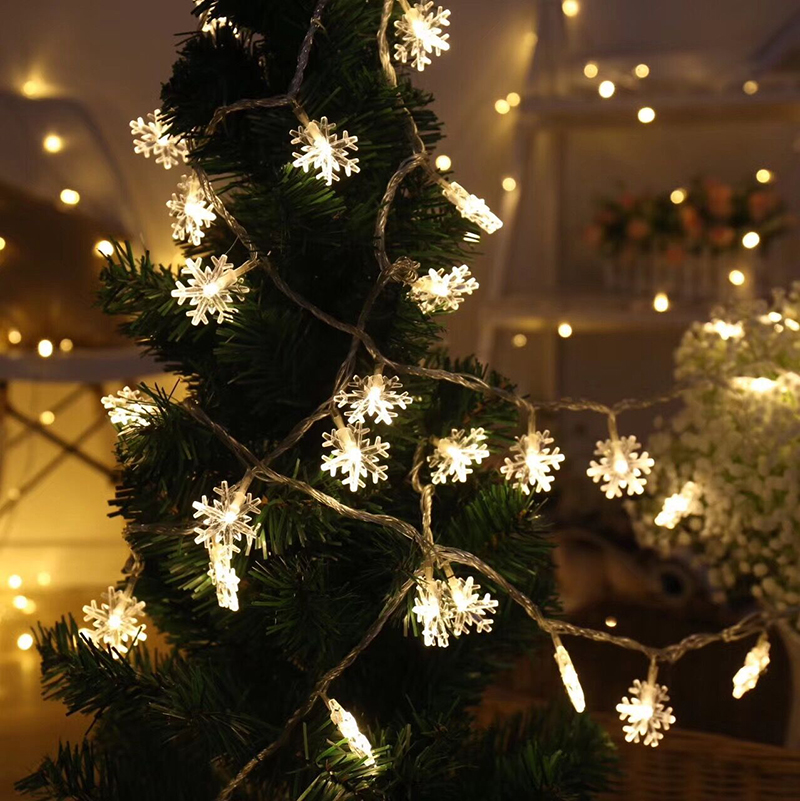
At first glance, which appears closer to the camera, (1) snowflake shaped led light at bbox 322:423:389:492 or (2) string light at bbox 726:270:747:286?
(1) snowflake shaped led light at bbox 322:423:389:492

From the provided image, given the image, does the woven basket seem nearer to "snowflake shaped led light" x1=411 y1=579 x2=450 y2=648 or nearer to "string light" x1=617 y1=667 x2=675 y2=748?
"string light" x1=617 y1=667 x2=675 y2=748

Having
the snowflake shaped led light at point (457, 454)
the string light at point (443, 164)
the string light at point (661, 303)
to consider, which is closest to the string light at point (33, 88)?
the string light at point (443, 164)

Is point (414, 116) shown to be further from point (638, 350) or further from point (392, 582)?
point (638, 350)

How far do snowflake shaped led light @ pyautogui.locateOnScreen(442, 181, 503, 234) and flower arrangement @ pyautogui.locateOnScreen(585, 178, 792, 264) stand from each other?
1.24 meters

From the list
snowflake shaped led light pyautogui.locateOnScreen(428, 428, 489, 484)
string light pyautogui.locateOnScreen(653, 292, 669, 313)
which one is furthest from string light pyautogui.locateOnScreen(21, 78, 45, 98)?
string light pyautogui.locateOnScreen(653, 292, 669, 313)

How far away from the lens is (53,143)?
3.53ft

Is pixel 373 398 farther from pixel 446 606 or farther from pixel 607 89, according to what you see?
pixel 607 89

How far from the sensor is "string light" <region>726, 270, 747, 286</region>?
1760mm

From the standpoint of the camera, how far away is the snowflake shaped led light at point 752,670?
2.08ft

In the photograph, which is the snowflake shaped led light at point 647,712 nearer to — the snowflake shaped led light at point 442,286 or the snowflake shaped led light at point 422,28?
the snowflake shaped led light at point 442,286

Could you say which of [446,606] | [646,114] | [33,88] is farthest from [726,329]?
[646,114]

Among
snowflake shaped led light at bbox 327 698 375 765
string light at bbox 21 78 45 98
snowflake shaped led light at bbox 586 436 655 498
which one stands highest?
string light at bbox 21 78 45 98

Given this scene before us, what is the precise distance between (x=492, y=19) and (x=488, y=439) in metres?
1.22

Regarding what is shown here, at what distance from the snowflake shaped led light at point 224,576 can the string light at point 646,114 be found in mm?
1407
